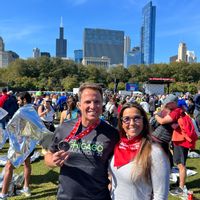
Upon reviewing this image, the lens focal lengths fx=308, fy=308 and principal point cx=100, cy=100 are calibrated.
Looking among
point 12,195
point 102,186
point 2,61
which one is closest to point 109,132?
point 102,186

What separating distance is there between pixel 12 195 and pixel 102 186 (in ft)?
11.2

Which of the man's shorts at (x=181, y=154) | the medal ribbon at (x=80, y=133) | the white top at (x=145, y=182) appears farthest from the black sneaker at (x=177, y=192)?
the medal ribbon at (x=80, y=133)

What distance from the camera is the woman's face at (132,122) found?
210 centimetres

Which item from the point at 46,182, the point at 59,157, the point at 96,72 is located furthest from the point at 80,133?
the point at 96,72

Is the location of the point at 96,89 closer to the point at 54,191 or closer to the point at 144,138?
the point at 144,138

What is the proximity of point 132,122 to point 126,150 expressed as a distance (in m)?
0.21

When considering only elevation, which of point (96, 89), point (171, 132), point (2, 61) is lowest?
point (171, 132)

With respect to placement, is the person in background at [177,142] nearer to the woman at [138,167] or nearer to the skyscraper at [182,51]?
the woman at [138,167]

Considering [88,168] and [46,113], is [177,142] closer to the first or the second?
[88,168]

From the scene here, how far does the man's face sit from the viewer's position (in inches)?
83.2

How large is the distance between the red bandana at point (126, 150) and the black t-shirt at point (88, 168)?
7 cm

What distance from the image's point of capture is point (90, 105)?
211 centimetres

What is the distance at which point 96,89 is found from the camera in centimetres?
218

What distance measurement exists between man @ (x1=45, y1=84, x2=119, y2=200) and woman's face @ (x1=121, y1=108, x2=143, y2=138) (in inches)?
4.0
